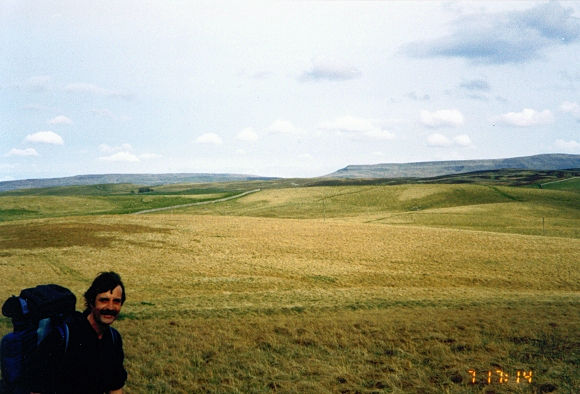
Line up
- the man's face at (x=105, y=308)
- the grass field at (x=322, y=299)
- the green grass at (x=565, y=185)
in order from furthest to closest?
1. the green grass at (x=565, y=185)
2. the grass field at (x=322, y=299)
3. the man's face at (x=105, y=308)

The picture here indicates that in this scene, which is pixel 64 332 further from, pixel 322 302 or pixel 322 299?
pixel 322 299

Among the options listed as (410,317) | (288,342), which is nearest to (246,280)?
(410,317)

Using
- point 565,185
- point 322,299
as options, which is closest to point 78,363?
point 322,299

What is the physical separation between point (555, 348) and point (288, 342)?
8.92 meters

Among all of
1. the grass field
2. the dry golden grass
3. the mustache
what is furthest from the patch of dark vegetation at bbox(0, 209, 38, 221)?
the mustache

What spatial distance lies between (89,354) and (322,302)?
1932cm

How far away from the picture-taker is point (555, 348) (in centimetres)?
1307

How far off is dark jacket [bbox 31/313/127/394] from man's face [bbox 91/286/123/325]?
0.14 metres

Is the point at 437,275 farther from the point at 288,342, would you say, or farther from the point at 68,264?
the point at 68,264

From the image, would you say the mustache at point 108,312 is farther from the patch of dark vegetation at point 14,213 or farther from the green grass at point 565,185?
the green grass at point 565,185

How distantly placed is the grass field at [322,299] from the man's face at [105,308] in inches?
243

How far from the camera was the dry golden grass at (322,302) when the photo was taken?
37.3 ft

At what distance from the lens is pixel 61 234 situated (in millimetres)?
49094

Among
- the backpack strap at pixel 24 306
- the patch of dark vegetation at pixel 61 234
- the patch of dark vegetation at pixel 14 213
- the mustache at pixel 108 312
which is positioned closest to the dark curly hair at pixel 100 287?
the mustache at pixel 108 312
